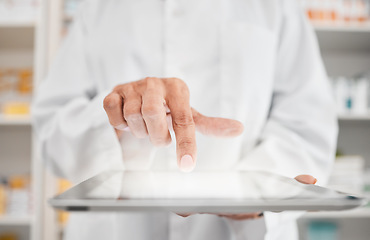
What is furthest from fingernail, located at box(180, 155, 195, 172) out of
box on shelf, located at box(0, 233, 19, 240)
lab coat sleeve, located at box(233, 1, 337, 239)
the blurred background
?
box on shelf, located at box(0, 233, 19, 240)

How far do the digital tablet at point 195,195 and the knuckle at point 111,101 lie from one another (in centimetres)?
4

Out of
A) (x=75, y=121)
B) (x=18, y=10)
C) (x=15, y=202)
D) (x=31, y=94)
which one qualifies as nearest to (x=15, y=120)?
(x=31, y=94)

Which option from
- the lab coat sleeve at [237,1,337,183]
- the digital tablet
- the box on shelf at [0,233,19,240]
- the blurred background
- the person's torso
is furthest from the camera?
the box on shelf at [0,233,19,240]

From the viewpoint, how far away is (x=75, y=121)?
356 mm

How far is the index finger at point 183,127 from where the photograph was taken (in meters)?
0.17

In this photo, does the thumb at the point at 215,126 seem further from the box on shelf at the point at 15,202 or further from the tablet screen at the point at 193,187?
the box on shelf at the point at 15,202

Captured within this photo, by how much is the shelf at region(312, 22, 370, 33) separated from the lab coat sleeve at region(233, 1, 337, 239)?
1.14 meters

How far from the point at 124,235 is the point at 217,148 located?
151 millimetres

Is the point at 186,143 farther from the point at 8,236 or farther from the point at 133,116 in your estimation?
the point at 8,236

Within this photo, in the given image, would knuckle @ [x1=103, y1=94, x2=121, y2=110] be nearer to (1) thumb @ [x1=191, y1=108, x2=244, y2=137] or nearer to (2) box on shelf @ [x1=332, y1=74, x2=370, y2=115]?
(1) thumb @ [x1=191, y1=108, x2=244, y2=137]

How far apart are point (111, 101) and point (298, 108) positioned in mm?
301

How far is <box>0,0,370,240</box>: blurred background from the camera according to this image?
1521mm

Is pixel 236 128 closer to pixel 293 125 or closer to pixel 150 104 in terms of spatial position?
pixel 150 104

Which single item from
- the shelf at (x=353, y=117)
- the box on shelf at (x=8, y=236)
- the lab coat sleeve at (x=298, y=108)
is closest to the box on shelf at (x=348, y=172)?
the shelf at (x=353, y=117)
